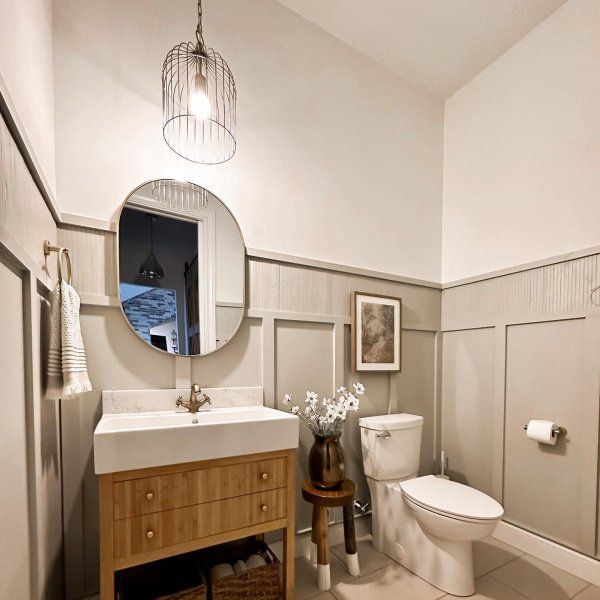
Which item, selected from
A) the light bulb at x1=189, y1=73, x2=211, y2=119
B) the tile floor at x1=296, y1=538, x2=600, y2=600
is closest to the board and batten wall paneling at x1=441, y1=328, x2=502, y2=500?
the tile floor at x1=296, y1=538, x2=600, y2=600

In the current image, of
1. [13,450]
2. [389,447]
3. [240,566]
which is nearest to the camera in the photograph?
[13,450]

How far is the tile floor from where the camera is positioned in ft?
5.32

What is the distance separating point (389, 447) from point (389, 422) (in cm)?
14

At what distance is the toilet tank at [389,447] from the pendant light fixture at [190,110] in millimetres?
1716

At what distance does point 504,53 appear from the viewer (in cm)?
228

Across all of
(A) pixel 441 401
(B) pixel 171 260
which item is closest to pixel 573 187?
(A) pixel 441 401

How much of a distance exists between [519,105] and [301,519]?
2.83 meters

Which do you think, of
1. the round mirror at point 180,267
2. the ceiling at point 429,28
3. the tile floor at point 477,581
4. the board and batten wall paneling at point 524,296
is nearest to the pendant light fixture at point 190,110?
the round mirror at point 180,267

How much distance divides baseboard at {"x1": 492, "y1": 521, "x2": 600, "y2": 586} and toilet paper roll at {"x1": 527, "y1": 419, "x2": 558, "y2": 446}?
21.1 inches

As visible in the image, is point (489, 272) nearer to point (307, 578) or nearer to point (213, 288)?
point (213, 288)

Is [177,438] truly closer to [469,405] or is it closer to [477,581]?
[477,581]

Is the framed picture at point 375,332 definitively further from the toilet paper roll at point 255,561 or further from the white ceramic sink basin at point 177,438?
the toilet paper roll at point 255,561

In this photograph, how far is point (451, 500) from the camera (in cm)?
165

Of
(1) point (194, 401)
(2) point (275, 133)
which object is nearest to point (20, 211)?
(1) point (194, 401)
